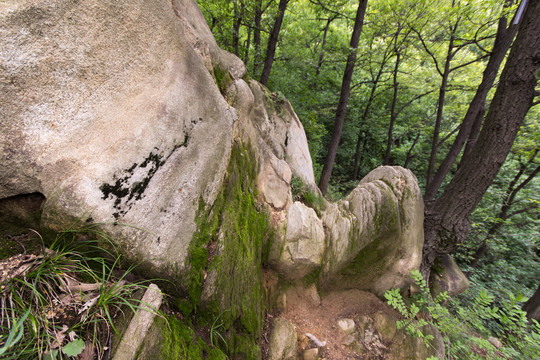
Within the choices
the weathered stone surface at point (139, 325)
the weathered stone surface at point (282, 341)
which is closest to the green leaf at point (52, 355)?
the weathered stone surface at point (139, 325)

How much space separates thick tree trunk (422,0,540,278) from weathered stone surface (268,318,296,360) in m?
3.34

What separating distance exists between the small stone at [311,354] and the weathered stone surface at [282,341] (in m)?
0.22

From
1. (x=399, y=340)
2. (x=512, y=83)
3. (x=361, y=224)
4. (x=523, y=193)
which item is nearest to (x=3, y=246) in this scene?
(x=361, y=224)

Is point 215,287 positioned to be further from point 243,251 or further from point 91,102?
point 91,102

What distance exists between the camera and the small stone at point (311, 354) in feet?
10.6

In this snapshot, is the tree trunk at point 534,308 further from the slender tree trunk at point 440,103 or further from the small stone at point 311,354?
the small stone at point 311,354

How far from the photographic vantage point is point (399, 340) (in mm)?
3850

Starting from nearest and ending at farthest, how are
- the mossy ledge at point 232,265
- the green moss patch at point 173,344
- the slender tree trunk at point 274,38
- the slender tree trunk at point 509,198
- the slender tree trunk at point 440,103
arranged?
the green moss patch at point 173,344 → the mossy ledge at point 232,265 → the slender tree trunk at point 274,38 → the slender tree trunk at point 509,198 → the slender tree trunk at point 440,103

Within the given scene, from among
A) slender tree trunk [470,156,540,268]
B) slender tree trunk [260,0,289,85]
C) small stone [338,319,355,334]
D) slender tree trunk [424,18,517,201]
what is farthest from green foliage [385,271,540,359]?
slender tree trunk [260,0,289,85]

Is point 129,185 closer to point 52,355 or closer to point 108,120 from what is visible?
point 108,120

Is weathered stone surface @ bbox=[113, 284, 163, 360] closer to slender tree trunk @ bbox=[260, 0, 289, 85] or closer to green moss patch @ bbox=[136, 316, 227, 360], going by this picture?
green moss patch @ bbox=[136, 316, 227, 360]

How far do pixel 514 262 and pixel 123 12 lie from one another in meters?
13.7

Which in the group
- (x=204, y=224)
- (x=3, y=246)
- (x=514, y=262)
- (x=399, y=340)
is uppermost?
(x=3, y=246)

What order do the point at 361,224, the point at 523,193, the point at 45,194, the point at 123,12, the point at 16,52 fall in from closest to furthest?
1. the point at 16,52
2. the point at 45,194
3. the point at 123,12
4. the point at 361,224
5. the point at 523,193
